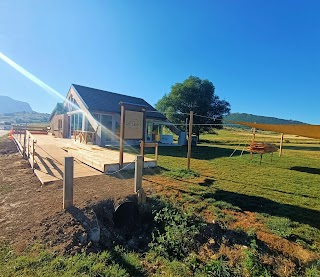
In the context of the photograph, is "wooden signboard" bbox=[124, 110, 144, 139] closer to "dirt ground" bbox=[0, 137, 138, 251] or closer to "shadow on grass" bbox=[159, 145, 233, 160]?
"dirt ground" bbox=[0, 137, 138, 251]

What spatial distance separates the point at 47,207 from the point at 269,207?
4.81m

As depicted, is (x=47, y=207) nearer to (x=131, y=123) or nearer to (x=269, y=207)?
(x=131, y=123)

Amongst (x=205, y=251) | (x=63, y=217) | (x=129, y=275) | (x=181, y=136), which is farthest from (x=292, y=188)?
(x=181, y=136)

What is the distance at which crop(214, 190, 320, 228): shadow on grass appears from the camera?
13.9 ft

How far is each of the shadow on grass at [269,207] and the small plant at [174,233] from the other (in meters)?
1.56

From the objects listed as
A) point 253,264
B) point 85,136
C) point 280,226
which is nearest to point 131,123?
point 280,226

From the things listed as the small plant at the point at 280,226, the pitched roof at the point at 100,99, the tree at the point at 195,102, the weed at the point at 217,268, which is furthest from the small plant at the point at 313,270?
the tree at the point at 195,102

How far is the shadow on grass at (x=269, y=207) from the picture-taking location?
13.9 ft

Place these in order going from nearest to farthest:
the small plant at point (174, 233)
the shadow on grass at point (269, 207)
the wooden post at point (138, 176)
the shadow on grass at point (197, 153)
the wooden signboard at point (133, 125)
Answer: the small plant at point (174, 233) → the shadow on grass at point (269, 207) → the wooden post at point (138, 176) → the wooden signboard at point (133, 125) → the shadow on grass at point (197, 153)

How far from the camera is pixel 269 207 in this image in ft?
15.6

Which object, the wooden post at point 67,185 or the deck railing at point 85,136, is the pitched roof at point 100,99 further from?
the wooden post at point 67,185

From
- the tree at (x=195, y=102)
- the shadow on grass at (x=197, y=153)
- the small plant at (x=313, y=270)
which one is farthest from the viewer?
the tree at (x=195, y=102)

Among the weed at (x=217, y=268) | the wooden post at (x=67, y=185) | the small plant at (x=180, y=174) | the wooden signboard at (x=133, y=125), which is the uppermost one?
the wooden signboard at (x=133, y=125)

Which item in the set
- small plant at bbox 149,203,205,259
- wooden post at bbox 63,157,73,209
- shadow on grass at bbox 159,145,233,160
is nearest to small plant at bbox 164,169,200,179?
small plant at bbox 149,203,205,259
